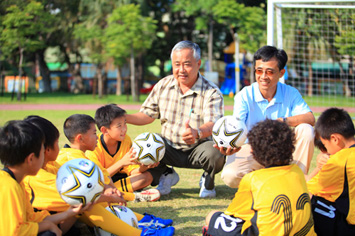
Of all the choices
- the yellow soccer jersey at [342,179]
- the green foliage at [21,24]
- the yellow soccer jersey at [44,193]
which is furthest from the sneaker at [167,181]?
the green foliage at [21,24]

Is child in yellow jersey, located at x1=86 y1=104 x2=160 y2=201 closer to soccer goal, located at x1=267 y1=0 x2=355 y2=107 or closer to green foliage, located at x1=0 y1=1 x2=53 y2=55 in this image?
soccer goal, located at x1=267 y1=0 x2=355 y2=107

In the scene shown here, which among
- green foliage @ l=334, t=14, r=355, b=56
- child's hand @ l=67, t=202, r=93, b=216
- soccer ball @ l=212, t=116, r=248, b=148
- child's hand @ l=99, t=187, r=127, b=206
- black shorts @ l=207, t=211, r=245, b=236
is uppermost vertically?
Answer: green foliage @ l=334, t=14, r=355, b=56

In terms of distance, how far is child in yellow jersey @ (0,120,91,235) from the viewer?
270cm

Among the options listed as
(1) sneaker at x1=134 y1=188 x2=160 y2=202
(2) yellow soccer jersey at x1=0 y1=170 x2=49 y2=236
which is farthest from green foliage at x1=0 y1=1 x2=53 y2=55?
(2) yellow soccer jersey at x1=0 y1=170 x2=49 y2=236

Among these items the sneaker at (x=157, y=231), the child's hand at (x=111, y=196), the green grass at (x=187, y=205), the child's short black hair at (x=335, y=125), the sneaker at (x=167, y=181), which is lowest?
the green grass at (x=187, y=205)

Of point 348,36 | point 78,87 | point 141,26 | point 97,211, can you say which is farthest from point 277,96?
point 78,87

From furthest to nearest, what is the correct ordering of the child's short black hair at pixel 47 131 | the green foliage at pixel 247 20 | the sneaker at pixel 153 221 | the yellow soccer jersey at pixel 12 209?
1. the green foliage at pixel 247 20
2. the sneaker at pixel 153 221
3. the child's short black hair at pixel 47 131
4. the yellow soccer jersey at pixel 12 209

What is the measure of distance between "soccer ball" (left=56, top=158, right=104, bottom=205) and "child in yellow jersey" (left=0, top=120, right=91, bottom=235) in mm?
248

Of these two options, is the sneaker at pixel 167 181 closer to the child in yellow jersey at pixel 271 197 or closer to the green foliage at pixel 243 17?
the child in yellow jersey at pixel 271 197

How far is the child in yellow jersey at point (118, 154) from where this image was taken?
4.71 meters

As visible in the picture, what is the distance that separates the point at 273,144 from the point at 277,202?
17.8 inches

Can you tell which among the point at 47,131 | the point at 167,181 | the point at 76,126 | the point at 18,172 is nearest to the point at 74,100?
the point at 167,181

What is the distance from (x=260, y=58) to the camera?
16.0 ft

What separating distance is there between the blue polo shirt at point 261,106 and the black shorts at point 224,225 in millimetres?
1916
